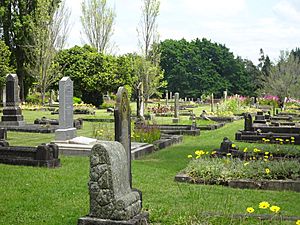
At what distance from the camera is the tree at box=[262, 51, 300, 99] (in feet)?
173

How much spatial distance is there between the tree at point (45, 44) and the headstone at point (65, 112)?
26745mm

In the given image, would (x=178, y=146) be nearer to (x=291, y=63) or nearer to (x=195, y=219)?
(x=195, y=219)

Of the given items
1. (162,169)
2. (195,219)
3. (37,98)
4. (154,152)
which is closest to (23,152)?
(162,169)

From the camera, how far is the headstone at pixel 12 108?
898 inches

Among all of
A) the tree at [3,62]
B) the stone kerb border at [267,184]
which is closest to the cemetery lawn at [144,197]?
the stone kerb border at [267,184]

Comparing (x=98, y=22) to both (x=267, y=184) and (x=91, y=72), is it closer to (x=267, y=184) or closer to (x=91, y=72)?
(x=91, y=72)

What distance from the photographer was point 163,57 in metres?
79.9

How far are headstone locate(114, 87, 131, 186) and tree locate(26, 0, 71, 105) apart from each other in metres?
35.5

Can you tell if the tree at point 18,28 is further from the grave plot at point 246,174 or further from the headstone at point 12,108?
the grave plot at point 246,174

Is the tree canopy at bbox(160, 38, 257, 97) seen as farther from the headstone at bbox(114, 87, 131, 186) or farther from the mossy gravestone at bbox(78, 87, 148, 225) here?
the mossy gravestone at bbox(78, 87, 148, 225)

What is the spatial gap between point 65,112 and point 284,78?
42.4 metres

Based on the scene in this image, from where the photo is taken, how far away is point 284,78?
54.2m

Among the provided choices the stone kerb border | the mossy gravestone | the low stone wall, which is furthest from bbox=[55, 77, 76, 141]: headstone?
the mossy gravestone

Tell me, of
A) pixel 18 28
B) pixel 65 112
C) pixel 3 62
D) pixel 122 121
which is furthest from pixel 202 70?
pixel 122 121
